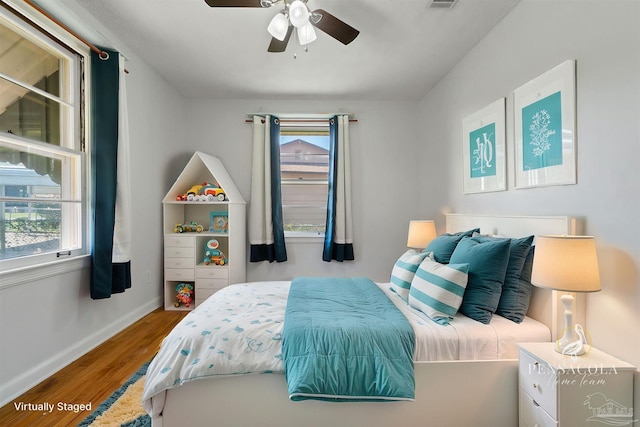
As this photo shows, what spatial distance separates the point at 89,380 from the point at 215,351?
1.15 meters

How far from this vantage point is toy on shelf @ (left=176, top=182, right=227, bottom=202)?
3363 millimetres

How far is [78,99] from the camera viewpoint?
2268 millimetres

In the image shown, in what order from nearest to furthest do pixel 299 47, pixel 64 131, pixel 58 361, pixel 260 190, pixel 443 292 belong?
pixel 443 292
pixel 58 361
pixel 64 131
pixel 299 47
pixel 260 190

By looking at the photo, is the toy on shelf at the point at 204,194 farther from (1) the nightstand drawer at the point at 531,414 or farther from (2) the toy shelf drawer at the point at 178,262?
(1) the nightstand drawer at the point at 531,414

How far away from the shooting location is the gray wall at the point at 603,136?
1.33 m

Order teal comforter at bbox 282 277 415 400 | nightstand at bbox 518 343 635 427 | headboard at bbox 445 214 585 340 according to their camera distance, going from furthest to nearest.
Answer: headboard at bbox 445 214 585 340
teal comforter at bbox 282 277 415 400
nightstand at bbox 518 343 635 427

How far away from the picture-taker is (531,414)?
4.63 ft

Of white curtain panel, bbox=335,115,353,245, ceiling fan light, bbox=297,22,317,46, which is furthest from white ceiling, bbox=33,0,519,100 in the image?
white curtain panel, bbox=335,115,353,245

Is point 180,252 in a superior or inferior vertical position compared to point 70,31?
inferior

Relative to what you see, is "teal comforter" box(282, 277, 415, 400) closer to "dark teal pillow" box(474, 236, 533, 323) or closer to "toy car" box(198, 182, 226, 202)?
"dark teal pillow" box(474, 236, 533, 323)

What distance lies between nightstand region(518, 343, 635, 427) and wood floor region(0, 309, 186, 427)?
7.58 feet

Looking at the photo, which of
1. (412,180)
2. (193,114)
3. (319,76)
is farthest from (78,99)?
(412,180)

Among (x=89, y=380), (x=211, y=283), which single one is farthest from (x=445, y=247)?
(x=89, y=380)

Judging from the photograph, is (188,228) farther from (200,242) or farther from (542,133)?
(542,133)
